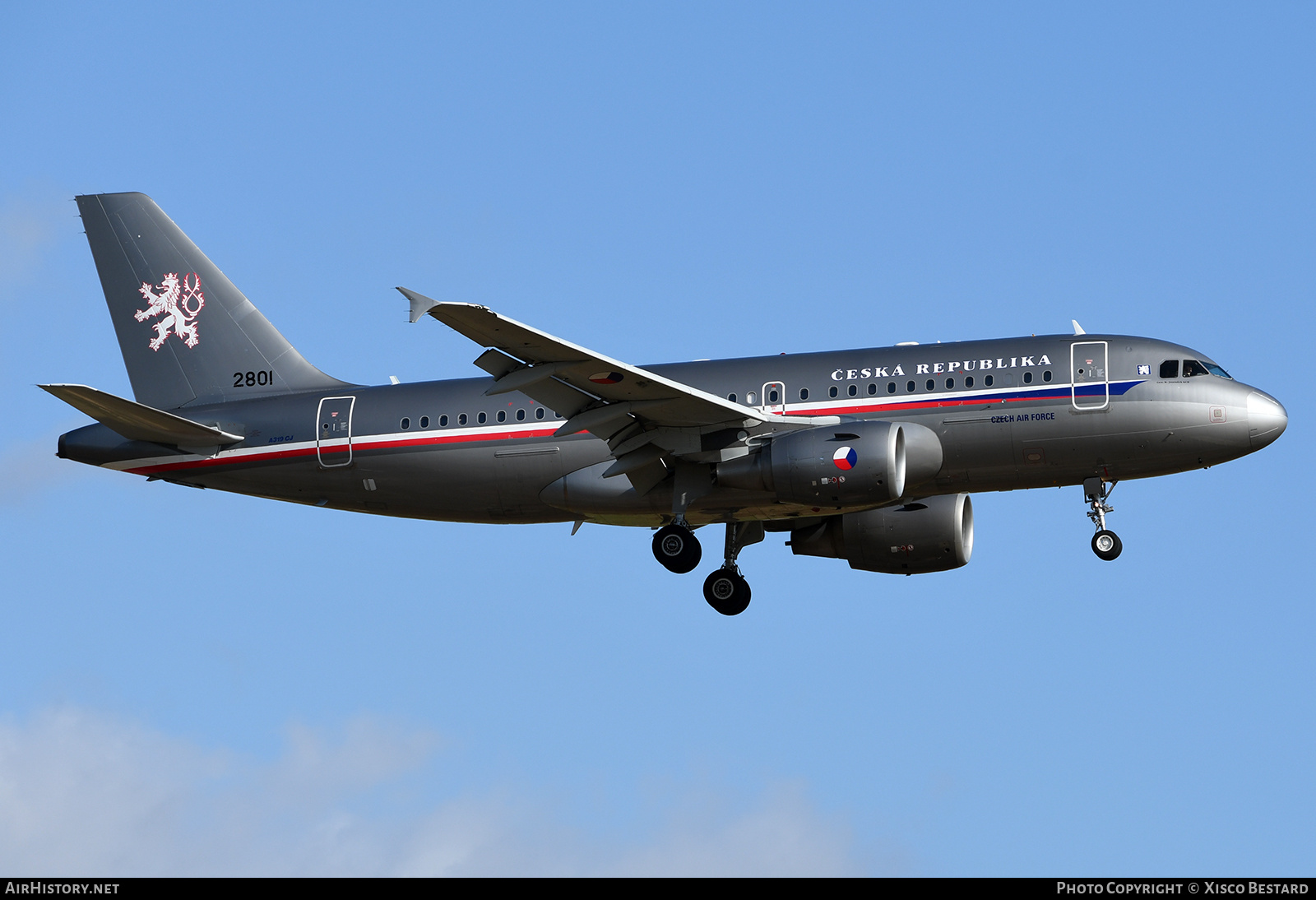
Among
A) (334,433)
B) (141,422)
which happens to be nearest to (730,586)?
(334,433)

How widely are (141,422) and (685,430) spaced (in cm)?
1225

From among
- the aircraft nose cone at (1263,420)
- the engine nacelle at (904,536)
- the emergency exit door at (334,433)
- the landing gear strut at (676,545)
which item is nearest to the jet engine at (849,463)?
the landing gear strut at (676,545)

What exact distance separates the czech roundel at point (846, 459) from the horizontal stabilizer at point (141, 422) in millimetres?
13962

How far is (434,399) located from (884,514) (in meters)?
10.7

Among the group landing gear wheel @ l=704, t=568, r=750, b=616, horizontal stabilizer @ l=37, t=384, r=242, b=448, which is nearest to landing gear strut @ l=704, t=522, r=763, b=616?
landing gear wheel @ l=704, t=568, r=750, b=616

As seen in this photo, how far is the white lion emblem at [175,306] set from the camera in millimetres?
39625

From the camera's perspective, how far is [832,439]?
105 ft

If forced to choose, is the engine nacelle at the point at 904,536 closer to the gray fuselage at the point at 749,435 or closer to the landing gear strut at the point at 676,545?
the gray fuselage at the point at 749,435

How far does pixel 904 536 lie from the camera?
37.5 m

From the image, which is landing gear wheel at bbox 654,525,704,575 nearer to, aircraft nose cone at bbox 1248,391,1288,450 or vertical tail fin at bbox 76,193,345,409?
vertical tail fin at bbox 76,193,345,409

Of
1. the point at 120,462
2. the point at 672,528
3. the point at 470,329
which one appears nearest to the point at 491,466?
the point at 672,528

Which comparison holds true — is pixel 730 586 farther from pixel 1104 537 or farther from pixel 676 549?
pixel 1104 537

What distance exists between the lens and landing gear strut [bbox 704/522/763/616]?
3631 cm

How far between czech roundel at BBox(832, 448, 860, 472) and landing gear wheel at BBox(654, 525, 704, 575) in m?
4.25
